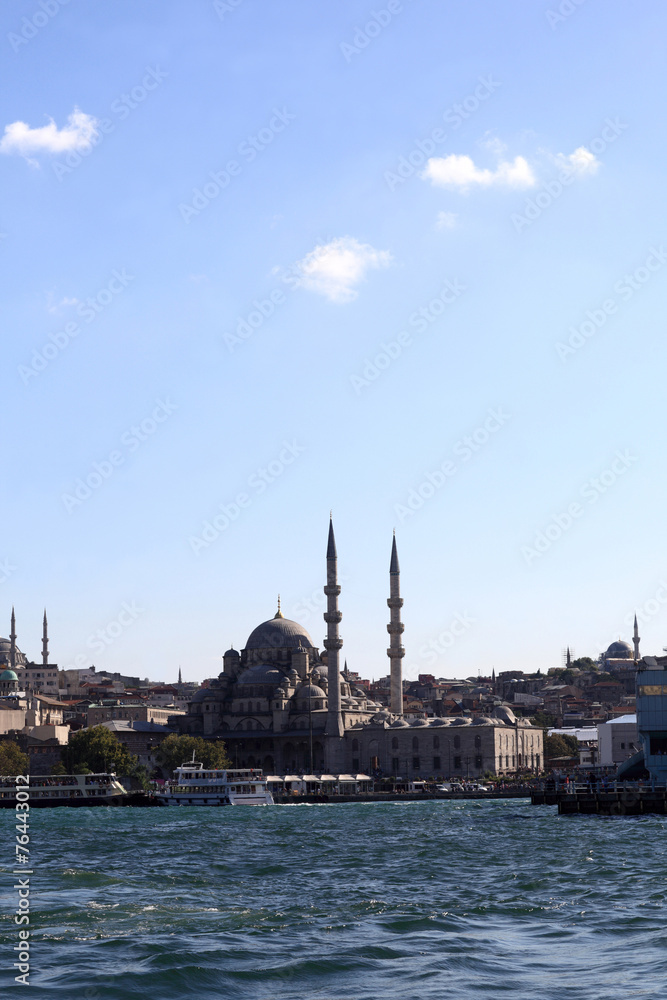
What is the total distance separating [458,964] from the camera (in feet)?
47.3

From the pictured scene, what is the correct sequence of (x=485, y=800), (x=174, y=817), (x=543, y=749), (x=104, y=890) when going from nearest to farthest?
(x=104, y=890) < (x=174, y=817) < (x=485, y=800) < (x=543, y=749)

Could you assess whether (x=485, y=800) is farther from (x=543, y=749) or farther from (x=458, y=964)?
(x=458, y=964)

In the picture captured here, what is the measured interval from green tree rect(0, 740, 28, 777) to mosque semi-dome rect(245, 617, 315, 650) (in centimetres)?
2436

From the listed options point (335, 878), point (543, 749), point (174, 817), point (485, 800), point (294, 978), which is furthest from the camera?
point (543, 749)

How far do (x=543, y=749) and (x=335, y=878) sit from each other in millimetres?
79472

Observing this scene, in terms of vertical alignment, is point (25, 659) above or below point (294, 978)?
above

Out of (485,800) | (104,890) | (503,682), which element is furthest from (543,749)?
(104,890)

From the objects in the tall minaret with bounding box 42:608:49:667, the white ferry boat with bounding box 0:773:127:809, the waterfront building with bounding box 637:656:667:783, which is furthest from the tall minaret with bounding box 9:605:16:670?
the waterfront building with bounding box 637:656:667:783

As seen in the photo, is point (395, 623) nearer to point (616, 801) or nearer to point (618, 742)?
point (618, 742)

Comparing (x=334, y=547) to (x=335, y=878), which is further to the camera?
(x=334, y=547)

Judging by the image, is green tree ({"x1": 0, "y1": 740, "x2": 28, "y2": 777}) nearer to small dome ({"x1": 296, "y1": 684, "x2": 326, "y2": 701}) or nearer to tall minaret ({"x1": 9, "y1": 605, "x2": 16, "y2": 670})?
small dome ({"x1": 296, "y1": 684, "x2": 326, "y2": 701})

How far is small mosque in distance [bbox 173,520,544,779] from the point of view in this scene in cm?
9081

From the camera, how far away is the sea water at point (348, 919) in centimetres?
1366

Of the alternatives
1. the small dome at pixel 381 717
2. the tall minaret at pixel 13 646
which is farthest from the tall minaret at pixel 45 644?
the small dome at pixel 381 717
